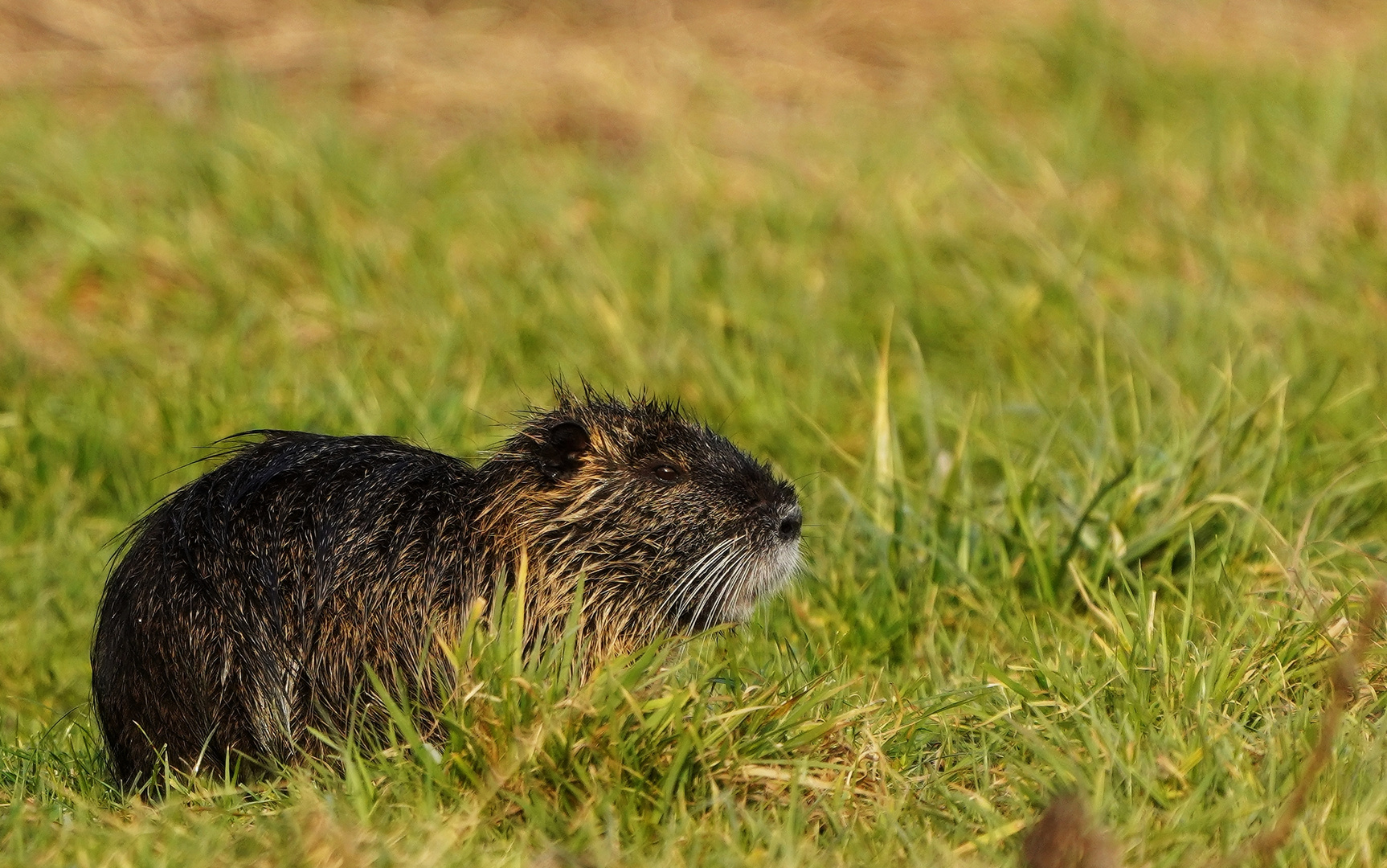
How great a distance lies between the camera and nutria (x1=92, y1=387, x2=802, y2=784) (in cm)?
294

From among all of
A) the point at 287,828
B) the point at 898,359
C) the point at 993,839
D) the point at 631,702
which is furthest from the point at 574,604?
the point at 898,359

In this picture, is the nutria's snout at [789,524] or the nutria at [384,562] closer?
the nutria at [384,562]

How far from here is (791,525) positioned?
342 cm

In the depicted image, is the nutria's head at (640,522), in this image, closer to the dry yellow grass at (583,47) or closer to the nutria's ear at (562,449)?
the nutria's ear at (562,449)

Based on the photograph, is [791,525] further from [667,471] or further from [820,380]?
[820,380]

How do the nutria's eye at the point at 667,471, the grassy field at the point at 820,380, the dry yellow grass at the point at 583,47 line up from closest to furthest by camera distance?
the grassy field at the point at 820,380, the nutria's eye at the point at 667,471, the dry yellow grass at the point at 583,47

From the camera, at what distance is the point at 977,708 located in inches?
119

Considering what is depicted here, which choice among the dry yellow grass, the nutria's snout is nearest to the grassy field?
the dry yellow grass

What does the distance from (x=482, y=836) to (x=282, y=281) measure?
338 cm

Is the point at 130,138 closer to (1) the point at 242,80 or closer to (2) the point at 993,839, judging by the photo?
(1) the point at 242,80

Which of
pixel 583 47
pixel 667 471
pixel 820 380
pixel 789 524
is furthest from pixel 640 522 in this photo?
pixel 583 47

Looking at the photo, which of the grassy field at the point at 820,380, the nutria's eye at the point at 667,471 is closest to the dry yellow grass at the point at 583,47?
the grassy field at the point at 820,380

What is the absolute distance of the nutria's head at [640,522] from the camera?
3.30m

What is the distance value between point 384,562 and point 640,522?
57 cm
